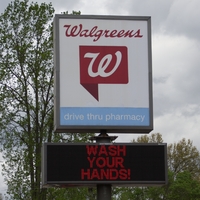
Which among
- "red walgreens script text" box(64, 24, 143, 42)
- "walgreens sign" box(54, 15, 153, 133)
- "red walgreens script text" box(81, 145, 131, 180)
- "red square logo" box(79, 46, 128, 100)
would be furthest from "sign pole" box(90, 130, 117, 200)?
"red walgreens script text" box(64, 24, 143, 42)

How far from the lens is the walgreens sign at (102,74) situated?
19594 millimetres

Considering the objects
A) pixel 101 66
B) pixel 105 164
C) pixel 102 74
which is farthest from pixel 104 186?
pixel 101 66

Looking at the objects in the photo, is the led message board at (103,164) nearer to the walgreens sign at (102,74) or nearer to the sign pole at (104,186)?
the sign pole at (104,186)

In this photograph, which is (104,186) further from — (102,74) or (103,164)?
(102,74)

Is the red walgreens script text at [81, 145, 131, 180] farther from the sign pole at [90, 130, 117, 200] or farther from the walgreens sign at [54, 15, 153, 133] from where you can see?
the walgreens sign at [54, 15, 153, 133]

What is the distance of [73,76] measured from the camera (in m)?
19.8

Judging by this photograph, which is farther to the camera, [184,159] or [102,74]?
[184,159]

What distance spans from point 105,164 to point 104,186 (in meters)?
0.91

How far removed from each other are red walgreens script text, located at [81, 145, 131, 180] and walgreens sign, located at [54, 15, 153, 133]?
1.02 metres

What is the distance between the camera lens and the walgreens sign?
19.6 metres

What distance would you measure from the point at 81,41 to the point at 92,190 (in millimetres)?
19795

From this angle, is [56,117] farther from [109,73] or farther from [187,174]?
[187,174]

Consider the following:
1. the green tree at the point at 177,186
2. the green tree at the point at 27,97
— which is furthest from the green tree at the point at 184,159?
the green tree at the point at 27,97

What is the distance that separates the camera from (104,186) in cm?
1916
